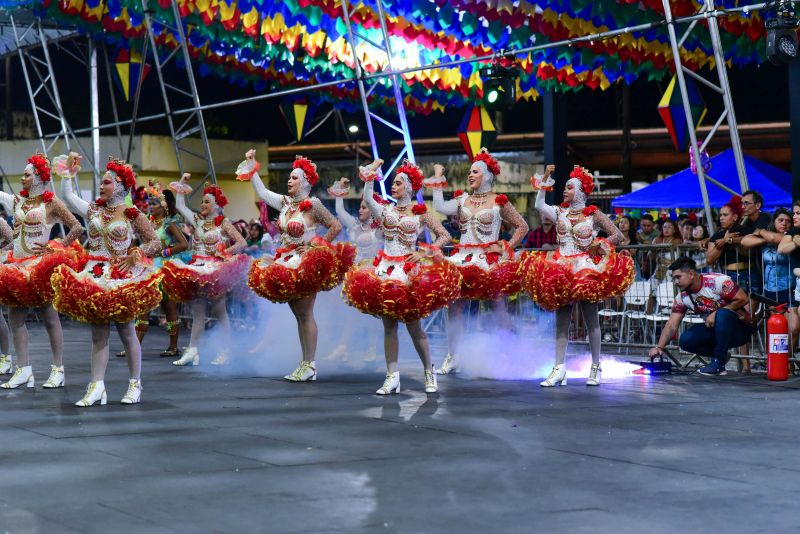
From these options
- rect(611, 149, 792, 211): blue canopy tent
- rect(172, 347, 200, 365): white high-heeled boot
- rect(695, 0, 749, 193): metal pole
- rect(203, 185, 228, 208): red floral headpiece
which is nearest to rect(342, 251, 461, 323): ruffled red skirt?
rect(203, 185, 228, 208): red floral headpiece

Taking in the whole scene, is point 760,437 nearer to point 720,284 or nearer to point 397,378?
point 397,378

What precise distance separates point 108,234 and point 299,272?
2.16m

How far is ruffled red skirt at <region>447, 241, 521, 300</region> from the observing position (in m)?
11.0

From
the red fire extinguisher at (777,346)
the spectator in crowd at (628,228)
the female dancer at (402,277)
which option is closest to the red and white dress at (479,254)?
the female dancer at (402,277)

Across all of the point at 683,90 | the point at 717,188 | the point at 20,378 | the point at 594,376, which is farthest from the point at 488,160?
the point at 717,188

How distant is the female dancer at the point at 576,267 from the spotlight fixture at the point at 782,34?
2.32 metres

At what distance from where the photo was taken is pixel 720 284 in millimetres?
11305

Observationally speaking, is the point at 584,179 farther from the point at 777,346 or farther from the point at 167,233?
the point at 167,233

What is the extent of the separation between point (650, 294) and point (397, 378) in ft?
16.1

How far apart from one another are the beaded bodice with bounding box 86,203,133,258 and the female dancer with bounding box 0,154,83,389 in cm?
70

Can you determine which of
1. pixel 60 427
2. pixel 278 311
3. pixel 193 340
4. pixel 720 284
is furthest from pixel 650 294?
pixel 60 427

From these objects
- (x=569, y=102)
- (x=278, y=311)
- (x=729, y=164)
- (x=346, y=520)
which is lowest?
(x=346, y=520)

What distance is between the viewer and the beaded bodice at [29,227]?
385 inches

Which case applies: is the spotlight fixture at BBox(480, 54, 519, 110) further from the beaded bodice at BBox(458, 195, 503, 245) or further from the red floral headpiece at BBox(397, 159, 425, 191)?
the red floral headpiece at BBox(397, 159, 425, 191)
